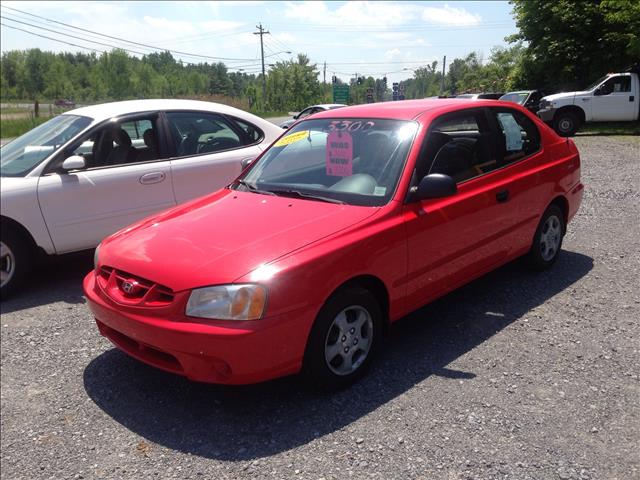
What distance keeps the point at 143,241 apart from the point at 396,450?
1.89 meters

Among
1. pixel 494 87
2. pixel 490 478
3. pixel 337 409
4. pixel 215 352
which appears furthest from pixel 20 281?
pixel 494 87

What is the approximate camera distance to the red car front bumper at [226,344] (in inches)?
107

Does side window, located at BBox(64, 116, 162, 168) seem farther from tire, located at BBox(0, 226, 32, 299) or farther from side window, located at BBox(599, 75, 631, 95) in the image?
side window, located at BBox(599, 75, 631, 95)

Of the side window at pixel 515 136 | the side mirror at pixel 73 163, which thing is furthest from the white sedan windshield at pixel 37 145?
the side window at pixel 515 136

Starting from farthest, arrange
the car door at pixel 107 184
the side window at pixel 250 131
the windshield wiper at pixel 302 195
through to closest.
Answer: the side window at pixel 250 131 → the car door at pixel 107 184 → the windshield wiper at pixel 302 195

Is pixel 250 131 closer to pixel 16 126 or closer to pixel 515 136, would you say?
pixel 515 136

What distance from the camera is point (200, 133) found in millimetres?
5902

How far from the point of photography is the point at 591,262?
17.3ft

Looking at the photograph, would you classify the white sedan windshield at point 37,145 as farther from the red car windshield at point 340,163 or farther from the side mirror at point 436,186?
the side mirror at point 436,186

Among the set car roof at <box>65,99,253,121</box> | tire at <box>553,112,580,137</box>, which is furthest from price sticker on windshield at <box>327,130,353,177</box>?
tire at <box>553,112,580,137</box>

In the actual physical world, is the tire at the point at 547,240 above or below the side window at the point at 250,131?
below

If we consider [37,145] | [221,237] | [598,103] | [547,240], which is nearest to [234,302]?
[221,237]

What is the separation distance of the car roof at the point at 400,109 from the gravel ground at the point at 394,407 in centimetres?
153

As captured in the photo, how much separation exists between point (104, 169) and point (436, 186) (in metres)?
3.37
